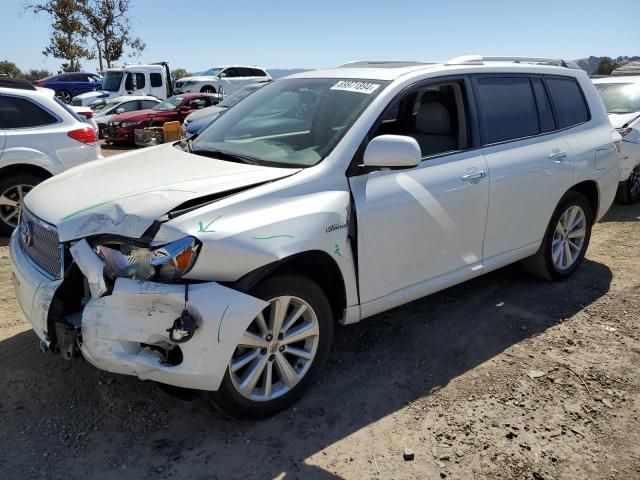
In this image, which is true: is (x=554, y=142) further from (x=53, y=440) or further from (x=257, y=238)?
(x=53, y=440)

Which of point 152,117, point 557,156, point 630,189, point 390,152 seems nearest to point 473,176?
point 390,152

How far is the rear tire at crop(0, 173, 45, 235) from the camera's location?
6.10 m

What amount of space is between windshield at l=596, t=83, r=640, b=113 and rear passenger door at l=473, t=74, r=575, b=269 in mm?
4741

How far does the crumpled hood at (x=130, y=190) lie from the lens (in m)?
2.68

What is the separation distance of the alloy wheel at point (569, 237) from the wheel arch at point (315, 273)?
2393mm

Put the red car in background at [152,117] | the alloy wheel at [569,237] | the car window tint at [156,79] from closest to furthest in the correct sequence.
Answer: the alloy wheel at [569,237] → the red car in background at [152,117] → the car window tint at [156,79]

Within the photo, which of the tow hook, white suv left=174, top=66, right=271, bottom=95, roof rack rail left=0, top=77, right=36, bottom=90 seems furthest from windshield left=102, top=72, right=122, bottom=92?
the tow hook

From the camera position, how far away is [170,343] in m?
2.56

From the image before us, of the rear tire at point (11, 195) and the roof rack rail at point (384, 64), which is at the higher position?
the roof rack rail at point (384, 64)

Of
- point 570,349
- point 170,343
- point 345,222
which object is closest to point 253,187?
point 345,222

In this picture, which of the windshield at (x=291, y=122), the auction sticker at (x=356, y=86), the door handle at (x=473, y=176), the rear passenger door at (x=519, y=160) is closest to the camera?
the windshield at (x=291, y=122)

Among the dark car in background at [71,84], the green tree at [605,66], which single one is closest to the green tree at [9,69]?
the dark car in background at [71,84]

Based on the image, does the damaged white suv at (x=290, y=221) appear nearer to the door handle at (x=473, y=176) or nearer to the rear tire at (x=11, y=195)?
the door handle at (x=473, y=176)

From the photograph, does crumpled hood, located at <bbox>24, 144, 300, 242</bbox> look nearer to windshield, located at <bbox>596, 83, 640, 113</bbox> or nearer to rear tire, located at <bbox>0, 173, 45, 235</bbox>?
rear tire, located at <bbox>0, 173, 45, 235</bbox>
